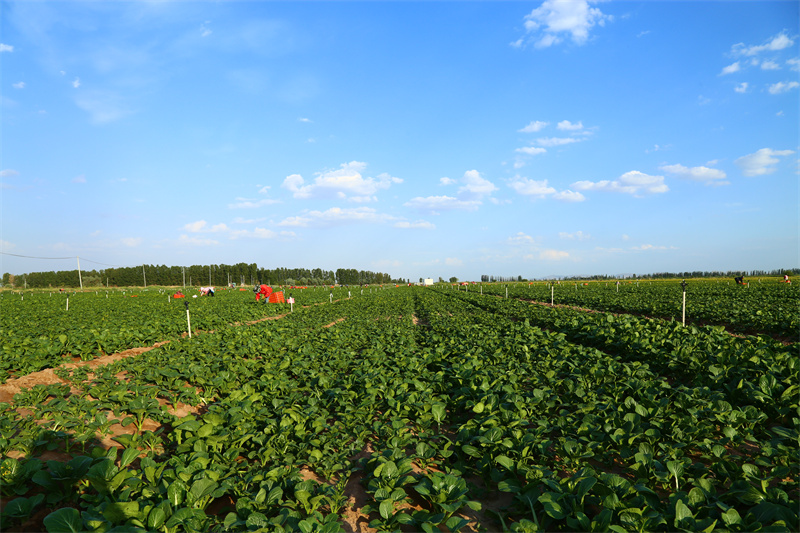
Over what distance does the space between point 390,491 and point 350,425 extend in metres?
2.01

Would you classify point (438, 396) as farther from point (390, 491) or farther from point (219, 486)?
point (219, 486)

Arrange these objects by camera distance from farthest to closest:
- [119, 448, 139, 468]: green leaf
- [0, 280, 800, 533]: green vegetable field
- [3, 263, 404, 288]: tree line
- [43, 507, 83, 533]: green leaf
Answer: [3, 263, 404, 288]: tree line
[119, 448, 139, 468]: green leaf
[0, 280, 800, 533]: green vegetable field
[43, 507, 83, 533]: green leaf

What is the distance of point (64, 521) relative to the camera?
9.60ft

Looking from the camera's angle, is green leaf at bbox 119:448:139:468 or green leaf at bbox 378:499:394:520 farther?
green leaf at bbox 119:448:139:468

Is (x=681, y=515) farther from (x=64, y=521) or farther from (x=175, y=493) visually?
(x=64, y=521)

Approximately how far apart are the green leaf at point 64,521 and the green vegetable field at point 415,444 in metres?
0.02

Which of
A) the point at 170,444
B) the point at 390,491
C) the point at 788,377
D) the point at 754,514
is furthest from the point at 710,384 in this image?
the point at 170,444

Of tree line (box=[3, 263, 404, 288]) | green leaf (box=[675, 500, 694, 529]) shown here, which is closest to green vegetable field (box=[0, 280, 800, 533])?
green leaf (box=[675, 500, 694, 529])

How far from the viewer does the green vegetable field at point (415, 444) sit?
326 centimetres

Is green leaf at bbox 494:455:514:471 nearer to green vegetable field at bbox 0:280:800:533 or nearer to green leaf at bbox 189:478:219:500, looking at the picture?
green vegetable field at bbox 0:280:800:533

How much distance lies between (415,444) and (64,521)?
12.9 ft

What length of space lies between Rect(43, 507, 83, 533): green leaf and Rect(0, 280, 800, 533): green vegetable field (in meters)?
0.02

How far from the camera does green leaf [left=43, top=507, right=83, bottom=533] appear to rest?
286 cm

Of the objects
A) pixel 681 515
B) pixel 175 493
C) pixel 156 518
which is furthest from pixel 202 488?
pixel 681 515
